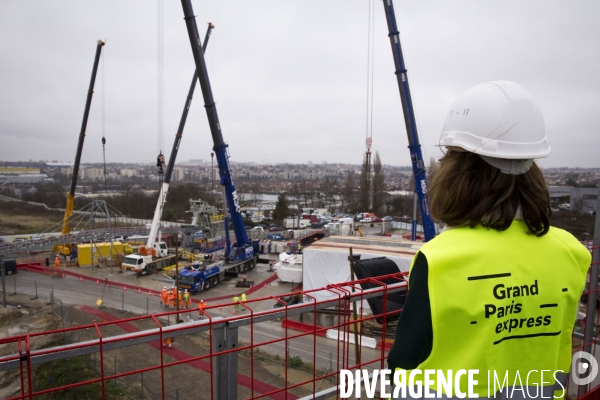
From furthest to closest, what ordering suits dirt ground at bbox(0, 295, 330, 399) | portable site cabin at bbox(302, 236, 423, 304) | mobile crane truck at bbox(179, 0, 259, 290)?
mobile crane truck at bbox(179, 0, 259, 290), portable site cabin at bbox(302, 236, 423, 304), dirt ground at bbox(0, 295, 330, 399)

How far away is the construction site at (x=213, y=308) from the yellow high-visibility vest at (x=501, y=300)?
0.10ft

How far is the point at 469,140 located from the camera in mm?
1312

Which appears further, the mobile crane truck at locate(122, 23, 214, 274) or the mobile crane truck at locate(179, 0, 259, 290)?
the mobile crane truck at locate(122, 23, 214, 274)

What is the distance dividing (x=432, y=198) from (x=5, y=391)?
10.6 meters

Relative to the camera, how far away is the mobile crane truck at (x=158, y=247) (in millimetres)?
19259

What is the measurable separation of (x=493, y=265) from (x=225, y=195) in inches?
695

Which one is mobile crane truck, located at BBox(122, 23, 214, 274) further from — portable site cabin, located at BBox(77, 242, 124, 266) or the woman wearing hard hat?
the woman wearing hard hat

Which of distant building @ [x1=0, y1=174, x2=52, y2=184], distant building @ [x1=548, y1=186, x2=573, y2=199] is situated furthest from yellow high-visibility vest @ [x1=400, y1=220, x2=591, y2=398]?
distant building @ [x1=0, y1=174, x2=52, y2=184]

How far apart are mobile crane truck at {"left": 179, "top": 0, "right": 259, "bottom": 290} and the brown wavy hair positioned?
16.1 metres

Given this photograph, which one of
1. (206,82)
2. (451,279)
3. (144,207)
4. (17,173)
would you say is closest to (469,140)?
(451,279)

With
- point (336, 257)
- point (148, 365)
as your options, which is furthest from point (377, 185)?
point (148, 365)

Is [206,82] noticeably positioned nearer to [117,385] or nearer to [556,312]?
[117,385]

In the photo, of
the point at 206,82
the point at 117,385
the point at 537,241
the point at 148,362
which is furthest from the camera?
the point at 206,82

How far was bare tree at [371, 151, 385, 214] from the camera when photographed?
50.2m
